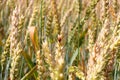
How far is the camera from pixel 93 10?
3.82 ft

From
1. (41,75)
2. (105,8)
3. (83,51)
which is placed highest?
(105,8)

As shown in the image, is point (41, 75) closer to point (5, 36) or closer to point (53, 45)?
point (53, 45)

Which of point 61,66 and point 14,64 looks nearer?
point 61,66

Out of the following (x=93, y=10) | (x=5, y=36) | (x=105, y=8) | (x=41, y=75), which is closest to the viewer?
(x=41, y=75)

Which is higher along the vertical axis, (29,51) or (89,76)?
(89,76)

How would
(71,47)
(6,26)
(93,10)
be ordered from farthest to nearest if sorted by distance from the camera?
(6,26), (71,47), (93,10)

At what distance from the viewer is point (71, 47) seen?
1401mm

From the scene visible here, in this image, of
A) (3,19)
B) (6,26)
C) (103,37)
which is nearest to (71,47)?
(6,26)

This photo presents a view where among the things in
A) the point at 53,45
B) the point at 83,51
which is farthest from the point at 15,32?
the point at 83,51

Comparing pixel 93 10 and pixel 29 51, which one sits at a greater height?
pixel 93 10

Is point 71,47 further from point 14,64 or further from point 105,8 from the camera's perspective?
point 14,64

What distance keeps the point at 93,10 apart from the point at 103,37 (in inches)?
25.5

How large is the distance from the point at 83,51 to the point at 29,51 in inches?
10.4

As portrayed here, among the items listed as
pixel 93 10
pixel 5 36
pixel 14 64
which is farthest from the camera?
pixel 5 36
